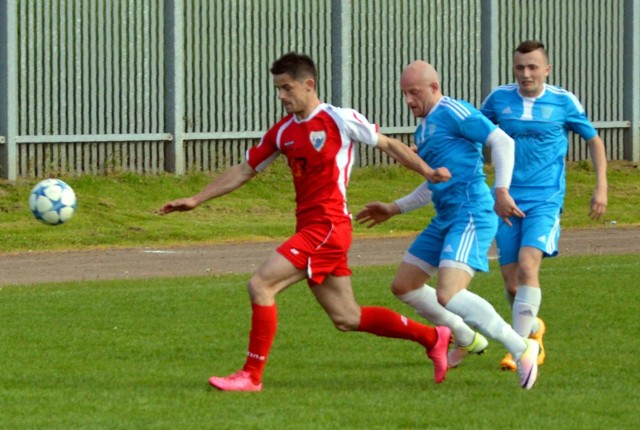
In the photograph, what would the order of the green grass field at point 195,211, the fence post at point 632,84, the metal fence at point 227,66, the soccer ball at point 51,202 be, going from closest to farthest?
1. the soccer ball at point 51,202
2. the green grass field at point 195,211
3. the metal fence at point 227,66
4. the fence post at point 632,84

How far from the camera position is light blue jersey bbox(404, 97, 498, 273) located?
8.98 meters

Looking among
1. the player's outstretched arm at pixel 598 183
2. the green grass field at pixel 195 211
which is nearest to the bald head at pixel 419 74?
the player's outstretched arm at pixel 598 183

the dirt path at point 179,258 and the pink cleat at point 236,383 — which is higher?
the pink cleat at point 236,383

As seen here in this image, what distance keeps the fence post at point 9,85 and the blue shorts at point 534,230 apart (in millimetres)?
13060

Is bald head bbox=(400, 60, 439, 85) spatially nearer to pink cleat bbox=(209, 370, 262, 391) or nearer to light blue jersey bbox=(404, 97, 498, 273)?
light blue jersey bbox=(404, 97, 498, 273)

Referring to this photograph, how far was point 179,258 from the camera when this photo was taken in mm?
18062

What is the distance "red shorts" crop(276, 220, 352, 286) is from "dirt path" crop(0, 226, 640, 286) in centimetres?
746

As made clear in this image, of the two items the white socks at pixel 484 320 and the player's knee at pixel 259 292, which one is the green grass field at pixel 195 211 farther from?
the white socks at pixel 484 320

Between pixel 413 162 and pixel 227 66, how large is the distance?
15335 mm

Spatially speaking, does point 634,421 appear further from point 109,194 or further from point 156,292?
point 109,194

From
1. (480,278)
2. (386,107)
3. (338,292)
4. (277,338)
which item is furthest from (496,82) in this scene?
(338,292)

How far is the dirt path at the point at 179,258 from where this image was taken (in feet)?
54.3

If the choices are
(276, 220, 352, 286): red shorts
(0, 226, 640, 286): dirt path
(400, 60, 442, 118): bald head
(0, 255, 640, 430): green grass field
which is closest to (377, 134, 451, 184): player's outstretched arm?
(400, 60, 442, 118): bald head

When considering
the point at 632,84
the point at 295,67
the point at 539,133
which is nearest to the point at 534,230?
the point at 539,133
